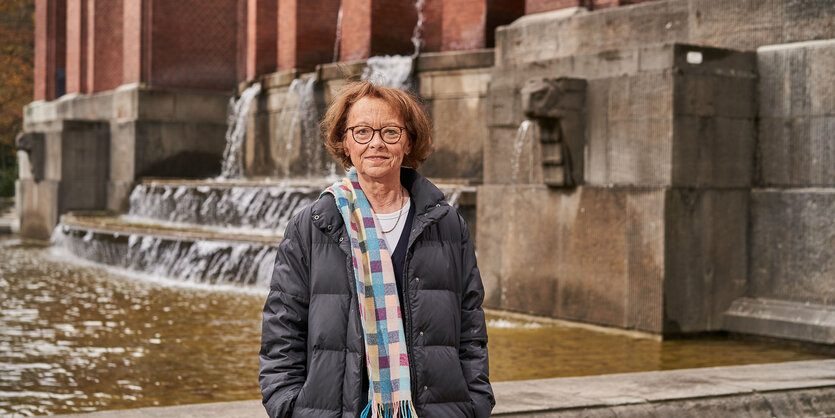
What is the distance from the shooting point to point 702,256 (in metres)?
8.82

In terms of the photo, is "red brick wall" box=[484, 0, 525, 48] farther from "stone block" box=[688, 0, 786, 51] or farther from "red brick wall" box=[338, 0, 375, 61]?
"stone block" box=[688, 0, 786, 51]

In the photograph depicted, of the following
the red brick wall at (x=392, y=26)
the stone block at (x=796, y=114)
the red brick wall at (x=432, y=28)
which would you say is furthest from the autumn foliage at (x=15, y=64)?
the stone block at (x=796, y=114)

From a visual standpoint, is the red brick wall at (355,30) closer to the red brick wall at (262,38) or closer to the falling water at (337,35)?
the falling water at (337,35)

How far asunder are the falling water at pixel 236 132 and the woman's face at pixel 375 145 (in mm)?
16082

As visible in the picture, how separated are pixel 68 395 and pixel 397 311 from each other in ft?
13.2

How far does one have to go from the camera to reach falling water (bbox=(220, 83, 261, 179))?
1938cm

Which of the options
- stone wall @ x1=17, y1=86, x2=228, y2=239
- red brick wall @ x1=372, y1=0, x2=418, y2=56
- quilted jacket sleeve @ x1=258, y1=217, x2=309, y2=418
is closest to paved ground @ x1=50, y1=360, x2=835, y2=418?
quilted jacket sleeve @ x1=258, y1=217, x2=309, y2=418

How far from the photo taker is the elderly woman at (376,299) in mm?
3023

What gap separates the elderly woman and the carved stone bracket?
605 centimetres

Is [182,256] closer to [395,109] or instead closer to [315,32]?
[315,32]

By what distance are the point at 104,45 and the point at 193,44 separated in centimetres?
346

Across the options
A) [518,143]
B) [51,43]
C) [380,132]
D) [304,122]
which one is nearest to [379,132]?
[380,132]

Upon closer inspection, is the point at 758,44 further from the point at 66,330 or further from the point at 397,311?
the point at 397,311

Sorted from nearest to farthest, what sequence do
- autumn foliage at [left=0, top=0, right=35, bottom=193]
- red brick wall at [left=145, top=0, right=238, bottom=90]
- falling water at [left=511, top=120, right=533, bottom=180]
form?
falling water at [left=511, top=120, right=533, bottom=180] < red brick wall at [left=145, top=0, right=238, bottom=90] < autumn foliage at [left=0, top=0, right=35, bottom=193]
